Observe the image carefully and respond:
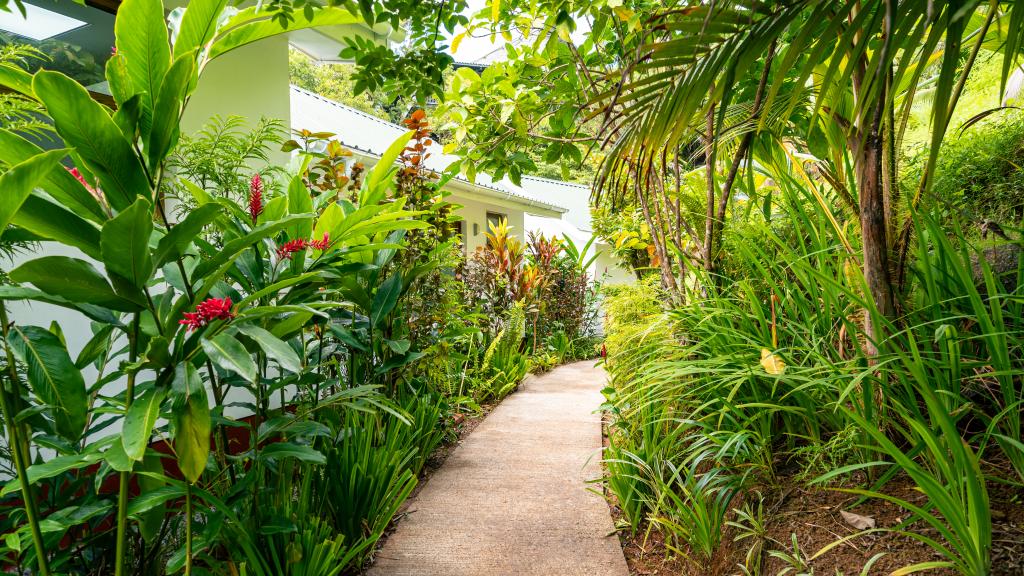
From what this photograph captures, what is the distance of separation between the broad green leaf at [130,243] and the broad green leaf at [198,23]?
0.65 metres

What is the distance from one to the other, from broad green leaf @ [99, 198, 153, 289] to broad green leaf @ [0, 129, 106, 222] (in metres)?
0.29

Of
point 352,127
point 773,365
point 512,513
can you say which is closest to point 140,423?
point 773,365

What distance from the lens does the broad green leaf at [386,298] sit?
3369mm

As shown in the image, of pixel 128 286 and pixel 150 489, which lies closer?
pixel 128 286

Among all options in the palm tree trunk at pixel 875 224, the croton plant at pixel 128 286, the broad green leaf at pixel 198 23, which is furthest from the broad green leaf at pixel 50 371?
the palm tree trunk at pixel 875 224

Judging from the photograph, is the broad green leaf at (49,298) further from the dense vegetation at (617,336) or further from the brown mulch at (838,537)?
the brown mulch at (838,537)

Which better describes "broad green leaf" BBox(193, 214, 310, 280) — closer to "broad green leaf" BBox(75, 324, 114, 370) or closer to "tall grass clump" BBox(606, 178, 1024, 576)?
"broad green leaf" BBox(75, 324, 114, 370)

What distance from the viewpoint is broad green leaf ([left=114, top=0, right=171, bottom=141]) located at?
1645 millimetres

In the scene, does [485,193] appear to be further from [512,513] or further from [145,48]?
[145,48]

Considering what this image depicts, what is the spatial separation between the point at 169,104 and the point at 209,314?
583mm

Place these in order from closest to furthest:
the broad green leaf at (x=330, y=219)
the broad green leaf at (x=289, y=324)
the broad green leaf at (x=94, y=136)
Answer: the broad green leaf at (x=94, y=136)
the broad green leaf at (x=289, y=324)
the broad green leaf at (x=330, y=219)

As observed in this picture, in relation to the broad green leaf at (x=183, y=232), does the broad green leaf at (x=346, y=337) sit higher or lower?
lower

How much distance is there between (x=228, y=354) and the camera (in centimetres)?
149

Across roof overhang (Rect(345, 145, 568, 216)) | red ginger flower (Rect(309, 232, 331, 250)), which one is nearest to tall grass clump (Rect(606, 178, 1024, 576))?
red ginger flower (Rect(309, 232, 331, 250))
